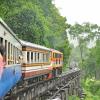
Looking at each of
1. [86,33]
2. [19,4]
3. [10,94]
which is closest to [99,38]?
[86,33]

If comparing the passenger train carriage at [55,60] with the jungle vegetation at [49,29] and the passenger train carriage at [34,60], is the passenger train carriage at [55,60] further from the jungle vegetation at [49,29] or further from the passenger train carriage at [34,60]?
the jungle vegetation at [49,29]

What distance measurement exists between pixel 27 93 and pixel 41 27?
27867 millimetres

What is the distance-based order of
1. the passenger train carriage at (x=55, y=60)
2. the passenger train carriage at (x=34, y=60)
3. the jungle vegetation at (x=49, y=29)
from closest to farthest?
the passenger train carriage at (x=34, y=60)
the passenger train carriage at (x=55, y=60)
the jungle vegetation at (x=49, y=29)

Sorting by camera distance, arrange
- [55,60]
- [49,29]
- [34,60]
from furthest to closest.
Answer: [49,29], [55,60], [34,60]

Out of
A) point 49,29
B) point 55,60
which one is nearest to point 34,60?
point 55,60

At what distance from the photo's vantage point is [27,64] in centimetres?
2034

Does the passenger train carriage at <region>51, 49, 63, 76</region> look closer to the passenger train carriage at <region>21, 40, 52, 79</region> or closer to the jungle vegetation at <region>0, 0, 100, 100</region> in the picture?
the passenger train carriage at <region>21, 40, 52, 79</region>

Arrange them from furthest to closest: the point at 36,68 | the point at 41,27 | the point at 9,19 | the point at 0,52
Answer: the point at 41,27 → the point at 9,19 → the point at 36,68 → the point at 0,52

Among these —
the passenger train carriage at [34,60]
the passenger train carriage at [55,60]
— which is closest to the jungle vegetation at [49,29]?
the passenger train carriage at [55,60]

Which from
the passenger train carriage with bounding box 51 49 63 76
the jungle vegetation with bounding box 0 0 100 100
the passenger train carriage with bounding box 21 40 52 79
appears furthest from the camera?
the jungle vegetation with bounding box 0 0 100 100

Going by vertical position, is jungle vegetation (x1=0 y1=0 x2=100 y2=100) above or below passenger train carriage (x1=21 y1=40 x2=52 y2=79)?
above

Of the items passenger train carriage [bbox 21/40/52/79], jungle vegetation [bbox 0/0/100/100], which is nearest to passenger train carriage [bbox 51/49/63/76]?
passenger train carriage [bbox 21/40/52/79]

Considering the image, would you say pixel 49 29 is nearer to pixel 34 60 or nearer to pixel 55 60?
pixel 55 60

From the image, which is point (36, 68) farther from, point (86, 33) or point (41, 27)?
point (86, 33)
